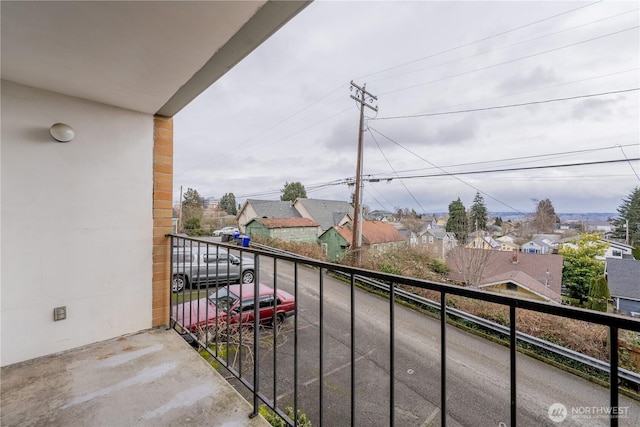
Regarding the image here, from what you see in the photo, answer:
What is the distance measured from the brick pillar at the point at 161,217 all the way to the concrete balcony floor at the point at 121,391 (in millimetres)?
398

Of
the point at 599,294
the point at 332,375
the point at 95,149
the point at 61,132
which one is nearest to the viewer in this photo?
the point at 61,132

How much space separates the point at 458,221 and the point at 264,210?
13.8 metres

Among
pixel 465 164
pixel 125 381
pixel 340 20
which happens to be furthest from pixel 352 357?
pixel 465 164

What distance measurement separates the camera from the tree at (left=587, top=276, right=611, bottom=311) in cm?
588

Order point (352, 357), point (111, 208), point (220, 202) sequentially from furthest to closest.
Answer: point (220, 202), point (111, 208), point (352, 357)

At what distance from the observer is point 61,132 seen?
70.1 inches

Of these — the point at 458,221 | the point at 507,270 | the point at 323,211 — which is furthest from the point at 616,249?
the point at 323,211

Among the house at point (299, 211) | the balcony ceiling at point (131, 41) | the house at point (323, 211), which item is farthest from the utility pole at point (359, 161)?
the house at point (323, 211)

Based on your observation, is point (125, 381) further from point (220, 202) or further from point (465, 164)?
point (220, 202)

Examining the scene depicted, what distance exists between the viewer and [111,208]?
2.02 metres

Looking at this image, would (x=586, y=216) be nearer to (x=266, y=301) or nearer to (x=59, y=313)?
(x=266, y=301)

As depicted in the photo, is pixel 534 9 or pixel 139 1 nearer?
pixel 139 1

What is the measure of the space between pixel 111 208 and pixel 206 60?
4.59 ft

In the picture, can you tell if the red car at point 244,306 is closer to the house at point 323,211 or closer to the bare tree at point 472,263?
the bare tree at point 472,263
